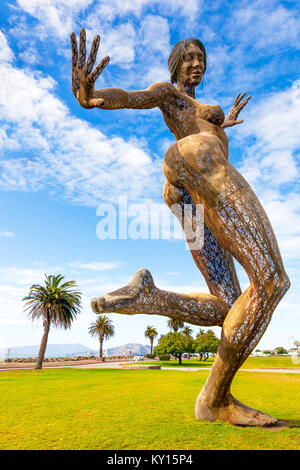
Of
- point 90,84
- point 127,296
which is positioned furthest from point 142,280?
point 90,84

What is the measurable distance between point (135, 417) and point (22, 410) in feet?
6.54

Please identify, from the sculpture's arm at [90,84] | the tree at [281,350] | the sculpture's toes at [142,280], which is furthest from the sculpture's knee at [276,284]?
the tree at [281,350]

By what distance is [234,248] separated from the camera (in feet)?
12.8

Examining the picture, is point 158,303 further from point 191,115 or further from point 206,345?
point 206,345

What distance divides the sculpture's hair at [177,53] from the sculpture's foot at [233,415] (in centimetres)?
452

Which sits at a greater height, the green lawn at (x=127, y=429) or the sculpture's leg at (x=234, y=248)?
the sculpture's leg at (x=234, y=248)

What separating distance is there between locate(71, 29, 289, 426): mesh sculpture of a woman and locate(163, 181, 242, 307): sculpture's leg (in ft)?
0.13

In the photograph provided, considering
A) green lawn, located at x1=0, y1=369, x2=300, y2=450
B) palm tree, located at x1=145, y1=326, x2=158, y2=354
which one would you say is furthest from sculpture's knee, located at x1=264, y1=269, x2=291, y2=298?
palm tree, located at x1=145, y1=326, x2=158, y2=354

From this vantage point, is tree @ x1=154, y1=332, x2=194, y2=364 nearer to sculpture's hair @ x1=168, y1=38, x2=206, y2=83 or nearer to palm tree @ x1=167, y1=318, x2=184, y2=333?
Answer: palm tree @ x1=167, y1=318, x2=184, y2=333

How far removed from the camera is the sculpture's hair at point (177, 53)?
4816mm

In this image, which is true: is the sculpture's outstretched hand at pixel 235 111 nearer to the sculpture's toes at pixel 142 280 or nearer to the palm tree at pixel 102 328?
the sculpture's toes at pixel 142 280

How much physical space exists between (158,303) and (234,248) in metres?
1.08
